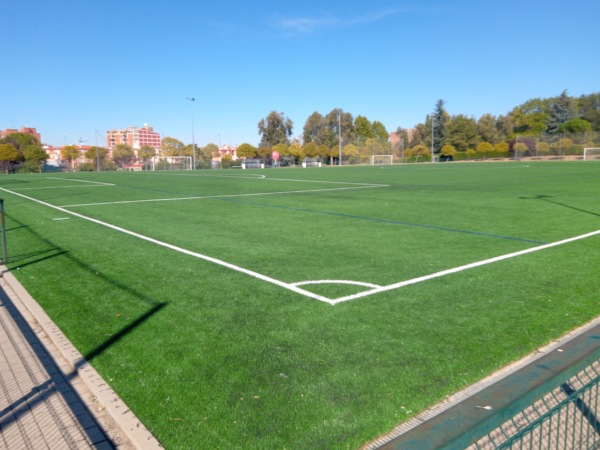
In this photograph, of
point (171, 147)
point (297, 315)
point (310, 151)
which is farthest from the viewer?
point (171, 147)

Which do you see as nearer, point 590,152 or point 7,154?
point 590,152

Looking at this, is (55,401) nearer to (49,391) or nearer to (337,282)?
(49,391)

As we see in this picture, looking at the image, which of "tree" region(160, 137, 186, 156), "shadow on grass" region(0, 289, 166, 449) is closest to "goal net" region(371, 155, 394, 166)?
"tree" region(160, 137, 186, 156)

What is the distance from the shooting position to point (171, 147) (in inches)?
4345

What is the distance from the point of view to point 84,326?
5.50m

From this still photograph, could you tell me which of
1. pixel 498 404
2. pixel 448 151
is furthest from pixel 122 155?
pixel 498 404

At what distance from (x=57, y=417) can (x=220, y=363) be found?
1405mm

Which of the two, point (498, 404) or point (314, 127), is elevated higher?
point (314, 127)

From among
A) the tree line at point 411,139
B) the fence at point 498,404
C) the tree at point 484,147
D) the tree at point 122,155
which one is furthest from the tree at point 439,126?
the fence at point 498,404

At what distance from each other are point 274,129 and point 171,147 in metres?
29.8

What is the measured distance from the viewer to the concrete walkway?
11.1ft

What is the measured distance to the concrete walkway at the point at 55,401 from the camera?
3.37 m

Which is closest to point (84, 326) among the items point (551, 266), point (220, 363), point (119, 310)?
point (119, 310)

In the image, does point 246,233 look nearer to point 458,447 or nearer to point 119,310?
point 119,310
